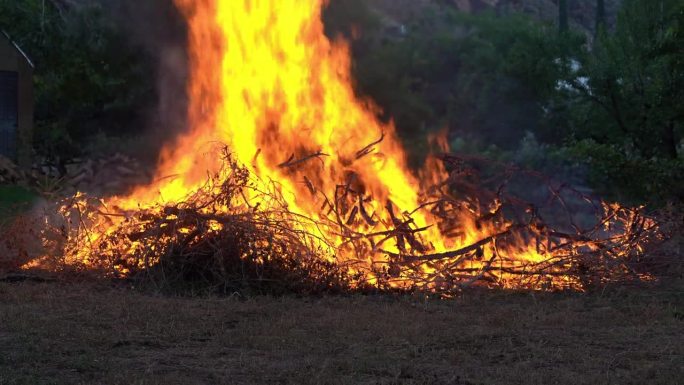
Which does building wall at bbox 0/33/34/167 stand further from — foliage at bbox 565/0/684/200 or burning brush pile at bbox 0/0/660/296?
foliage at bbox 565/0/684/200

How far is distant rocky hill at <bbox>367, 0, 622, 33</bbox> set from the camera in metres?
52.5

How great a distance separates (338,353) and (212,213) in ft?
9.85

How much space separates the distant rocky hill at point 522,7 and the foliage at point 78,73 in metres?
29.1

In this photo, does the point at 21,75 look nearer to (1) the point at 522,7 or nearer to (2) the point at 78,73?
(2) the point at 78,73

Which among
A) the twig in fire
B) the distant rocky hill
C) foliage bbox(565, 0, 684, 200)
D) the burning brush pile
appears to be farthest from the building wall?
the distant rocky hill

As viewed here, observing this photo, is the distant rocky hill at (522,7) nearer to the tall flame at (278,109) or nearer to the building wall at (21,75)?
the building wall at (21,75)

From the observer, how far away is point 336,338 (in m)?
5.86

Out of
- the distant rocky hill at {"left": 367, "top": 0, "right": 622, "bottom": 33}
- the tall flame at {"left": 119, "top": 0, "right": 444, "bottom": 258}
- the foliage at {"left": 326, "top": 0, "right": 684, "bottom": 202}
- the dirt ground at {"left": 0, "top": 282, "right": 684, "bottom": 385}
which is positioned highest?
the distant rocky hill at {"left": 367, "top": 0, "right": 622, "bottom": 33}

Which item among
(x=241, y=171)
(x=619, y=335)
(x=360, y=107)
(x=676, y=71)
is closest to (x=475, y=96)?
(x=676, y=71)

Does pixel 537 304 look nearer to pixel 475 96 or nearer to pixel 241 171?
pixel 241 171

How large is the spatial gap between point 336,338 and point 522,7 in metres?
57.1

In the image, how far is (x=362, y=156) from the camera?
9648 millimetres

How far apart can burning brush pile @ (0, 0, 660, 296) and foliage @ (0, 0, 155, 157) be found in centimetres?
1323

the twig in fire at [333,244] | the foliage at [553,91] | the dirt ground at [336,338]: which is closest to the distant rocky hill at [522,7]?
the foliage at [553,91]
